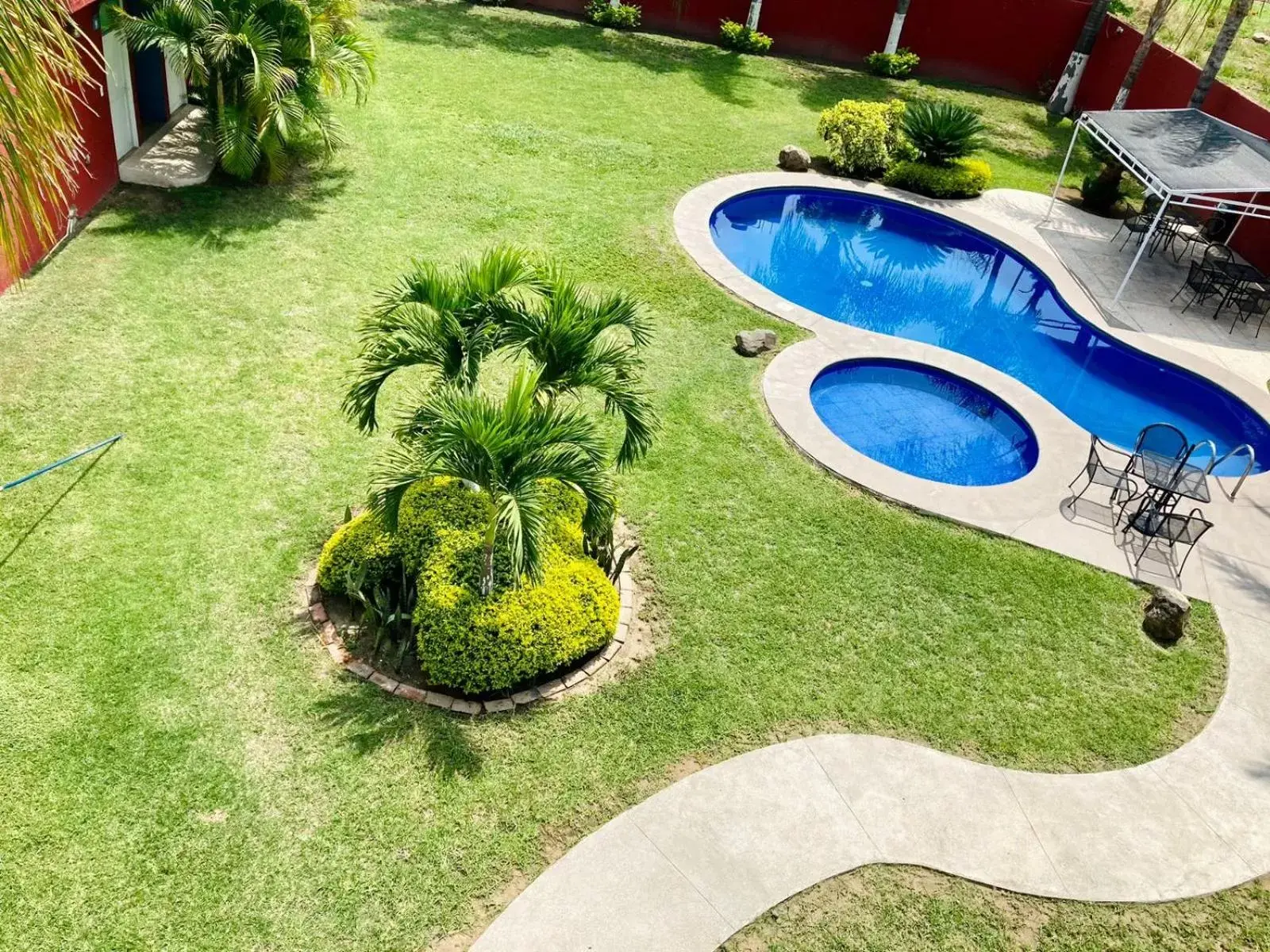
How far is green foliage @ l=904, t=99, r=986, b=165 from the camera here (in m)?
17.3

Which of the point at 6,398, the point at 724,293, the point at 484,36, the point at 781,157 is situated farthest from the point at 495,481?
the point at 484,36

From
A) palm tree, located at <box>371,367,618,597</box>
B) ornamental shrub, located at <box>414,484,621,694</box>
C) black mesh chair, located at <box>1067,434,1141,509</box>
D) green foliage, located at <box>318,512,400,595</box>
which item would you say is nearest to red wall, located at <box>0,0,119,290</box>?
green foliage, located at <box>318,512,400,595</box>

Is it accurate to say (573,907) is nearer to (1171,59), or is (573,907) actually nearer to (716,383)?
(716,383)

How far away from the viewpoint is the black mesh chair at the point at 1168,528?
9859 millimetres

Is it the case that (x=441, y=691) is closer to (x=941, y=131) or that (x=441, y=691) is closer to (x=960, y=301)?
(x=960, y=301)

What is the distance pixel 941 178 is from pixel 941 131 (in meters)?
0.84

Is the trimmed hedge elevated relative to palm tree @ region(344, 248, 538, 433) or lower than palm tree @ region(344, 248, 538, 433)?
lower

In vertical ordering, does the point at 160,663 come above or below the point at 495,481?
below

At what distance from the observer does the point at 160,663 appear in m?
7.41

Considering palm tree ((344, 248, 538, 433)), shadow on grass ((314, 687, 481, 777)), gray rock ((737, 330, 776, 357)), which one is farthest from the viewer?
gray rock ((737, 330, 776, 357))

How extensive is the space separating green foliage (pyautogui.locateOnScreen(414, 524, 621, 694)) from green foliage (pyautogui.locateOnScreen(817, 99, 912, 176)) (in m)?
12.7

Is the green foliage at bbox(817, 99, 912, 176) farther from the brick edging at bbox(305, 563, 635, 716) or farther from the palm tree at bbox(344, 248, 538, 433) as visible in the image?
the brick edging at bbox(305, 563, 635, 716)

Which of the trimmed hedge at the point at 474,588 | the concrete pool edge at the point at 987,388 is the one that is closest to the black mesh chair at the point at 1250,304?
the concrete pool edge at the point at 987,388

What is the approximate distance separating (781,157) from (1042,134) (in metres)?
7.59
